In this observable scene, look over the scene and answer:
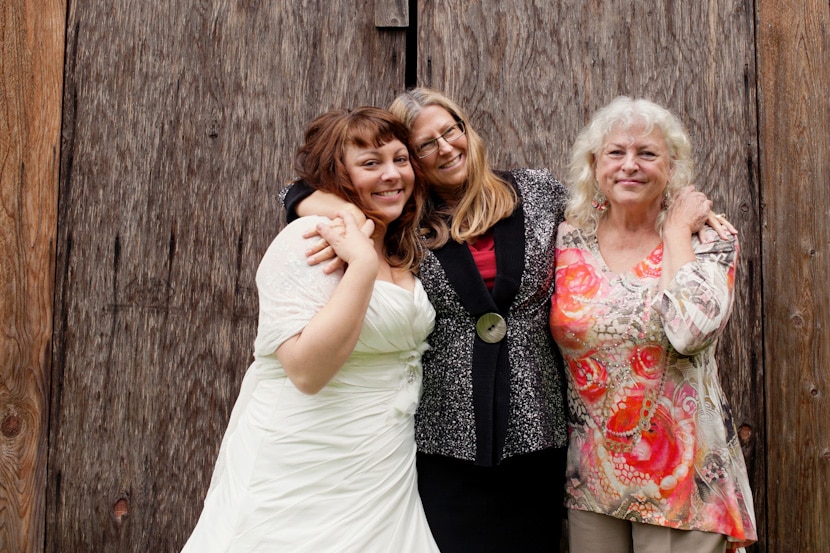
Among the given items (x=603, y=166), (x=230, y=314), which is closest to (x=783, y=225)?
(x=603, y=166)

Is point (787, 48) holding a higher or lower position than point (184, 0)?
lower

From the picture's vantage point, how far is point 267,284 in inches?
75.9

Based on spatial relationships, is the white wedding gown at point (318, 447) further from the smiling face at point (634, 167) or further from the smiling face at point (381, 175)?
the smiling face at point (634, 167)

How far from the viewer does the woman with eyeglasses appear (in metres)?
2.03

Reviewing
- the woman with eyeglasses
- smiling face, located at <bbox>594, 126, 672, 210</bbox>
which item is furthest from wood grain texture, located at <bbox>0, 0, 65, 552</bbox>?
smiling face, located at <bbox>594, 126, 672, 210</bbox>

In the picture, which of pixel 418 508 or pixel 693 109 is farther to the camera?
pixel 693 109

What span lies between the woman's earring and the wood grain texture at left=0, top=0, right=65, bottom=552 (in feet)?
6.29

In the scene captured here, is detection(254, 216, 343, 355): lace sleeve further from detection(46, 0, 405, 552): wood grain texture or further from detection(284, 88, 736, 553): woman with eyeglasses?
detection(46, 0, 405, 552): wood grain texture

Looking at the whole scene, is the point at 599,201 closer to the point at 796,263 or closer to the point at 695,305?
the point at 695,305

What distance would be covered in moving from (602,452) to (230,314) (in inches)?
54.3

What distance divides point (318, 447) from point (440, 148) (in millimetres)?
994

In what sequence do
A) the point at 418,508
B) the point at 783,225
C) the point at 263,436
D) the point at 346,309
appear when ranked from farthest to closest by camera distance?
1. the point at 783,225
2. the point at 418,508
3. the point at 263,436
4. the point at 346,309

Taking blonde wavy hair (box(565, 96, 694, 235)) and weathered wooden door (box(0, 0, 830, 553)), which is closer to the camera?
blonde wavy hair (box(565, 96, 694, 235))

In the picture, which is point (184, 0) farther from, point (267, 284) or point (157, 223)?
point (267, 284)
